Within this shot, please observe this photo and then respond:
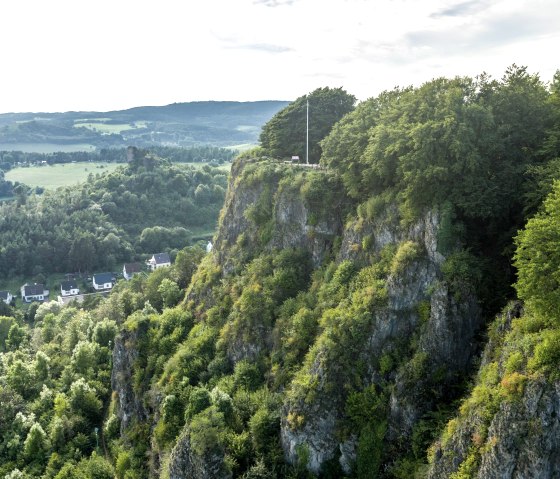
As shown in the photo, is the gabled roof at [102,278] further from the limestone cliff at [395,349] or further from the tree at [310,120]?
the limestone cliff at [395,349]

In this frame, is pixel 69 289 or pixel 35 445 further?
pixel 69 289

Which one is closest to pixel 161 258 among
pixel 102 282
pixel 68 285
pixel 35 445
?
pixel 102 282

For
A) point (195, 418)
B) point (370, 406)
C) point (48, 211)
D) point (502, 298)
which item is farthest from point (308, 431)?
point (48, 211)

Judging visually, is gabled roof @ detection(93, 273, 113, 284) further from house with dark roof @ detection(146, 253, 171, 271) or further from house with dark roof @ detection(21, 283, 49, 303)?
house with dark roof @ detection(21, 283, 49, 303)

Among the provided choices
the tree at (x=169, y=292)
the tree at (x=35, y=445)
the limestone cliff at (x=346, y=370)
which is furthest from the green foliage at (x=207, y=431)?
the tree at (x=169, y=292)

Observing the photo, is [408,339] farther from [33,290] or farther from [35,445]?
[33,290]

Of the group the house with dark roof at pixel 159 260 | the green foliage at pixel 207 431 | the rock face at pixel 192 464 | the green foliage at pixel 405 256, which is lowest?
the house with dark roof at pixel 159 260

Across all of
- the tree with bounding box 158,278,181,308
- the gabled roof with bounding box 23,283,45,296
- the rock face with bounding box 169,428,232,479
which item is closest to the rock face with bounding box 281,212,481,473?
the rock face with bounding box 169,428,232,479

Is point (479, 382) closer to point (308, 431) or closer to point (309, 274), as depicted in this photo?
point (308, 431)
